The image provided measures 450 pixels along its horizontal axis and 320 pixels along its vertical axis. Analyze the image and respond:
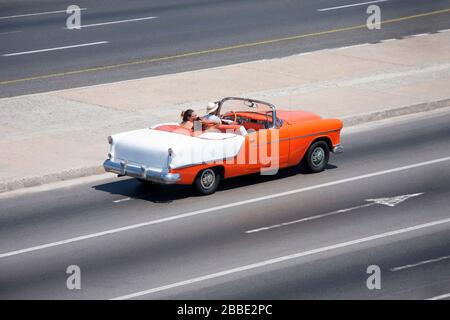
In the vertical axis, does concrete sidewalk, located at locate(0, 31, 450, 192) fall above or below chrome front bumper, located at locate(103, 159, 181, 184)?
above

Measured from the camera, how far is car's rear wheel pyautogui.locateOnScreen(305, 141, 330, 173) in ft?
61.0

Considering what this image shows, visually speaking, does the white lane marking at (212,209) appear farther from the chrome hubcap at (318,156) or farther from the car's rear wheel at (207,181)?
the chrome hubcap at (318,156)

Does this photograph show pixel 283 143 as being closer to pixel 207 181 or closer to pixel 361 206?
pixel 207 181

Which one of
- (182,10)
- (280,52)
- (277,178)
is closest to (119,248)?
(277,178)

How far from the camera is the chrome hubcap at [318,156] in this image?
1869 centimetres

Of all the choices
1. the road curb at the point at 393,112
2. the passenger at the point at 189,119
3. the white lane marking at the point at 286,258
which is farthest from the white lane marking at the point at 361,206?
the road curb at the point at 393,112

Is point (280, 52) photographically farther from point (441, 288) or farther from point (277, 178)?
point (441, 288)

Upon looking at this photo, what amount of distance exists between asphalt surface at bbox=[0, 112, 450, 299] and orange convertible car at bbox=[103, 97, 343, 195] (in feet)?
1.24

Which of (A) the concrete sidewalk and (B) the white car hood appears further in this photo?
(A) the concrete sidewalk

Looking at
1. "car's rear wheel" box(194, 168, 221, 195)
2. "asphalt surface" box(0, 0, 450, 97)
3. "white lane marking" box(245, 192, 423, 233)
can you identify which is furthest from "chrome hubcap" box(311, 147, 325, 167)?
"asphalt surface" box(0, 0, 450, 97)

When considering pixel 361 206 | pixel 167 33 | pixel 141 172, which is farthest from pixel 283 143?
pixel 167 33

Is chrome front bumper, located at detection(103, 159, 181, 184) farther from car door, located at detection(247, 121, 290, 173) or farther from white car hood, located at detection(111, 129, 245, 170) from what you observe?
car door, located at detection(247, 121, 290, 173)

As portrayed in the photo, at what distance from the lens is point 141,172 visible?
55.7 feet

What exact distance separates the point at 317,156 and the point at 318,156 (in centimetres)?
2
